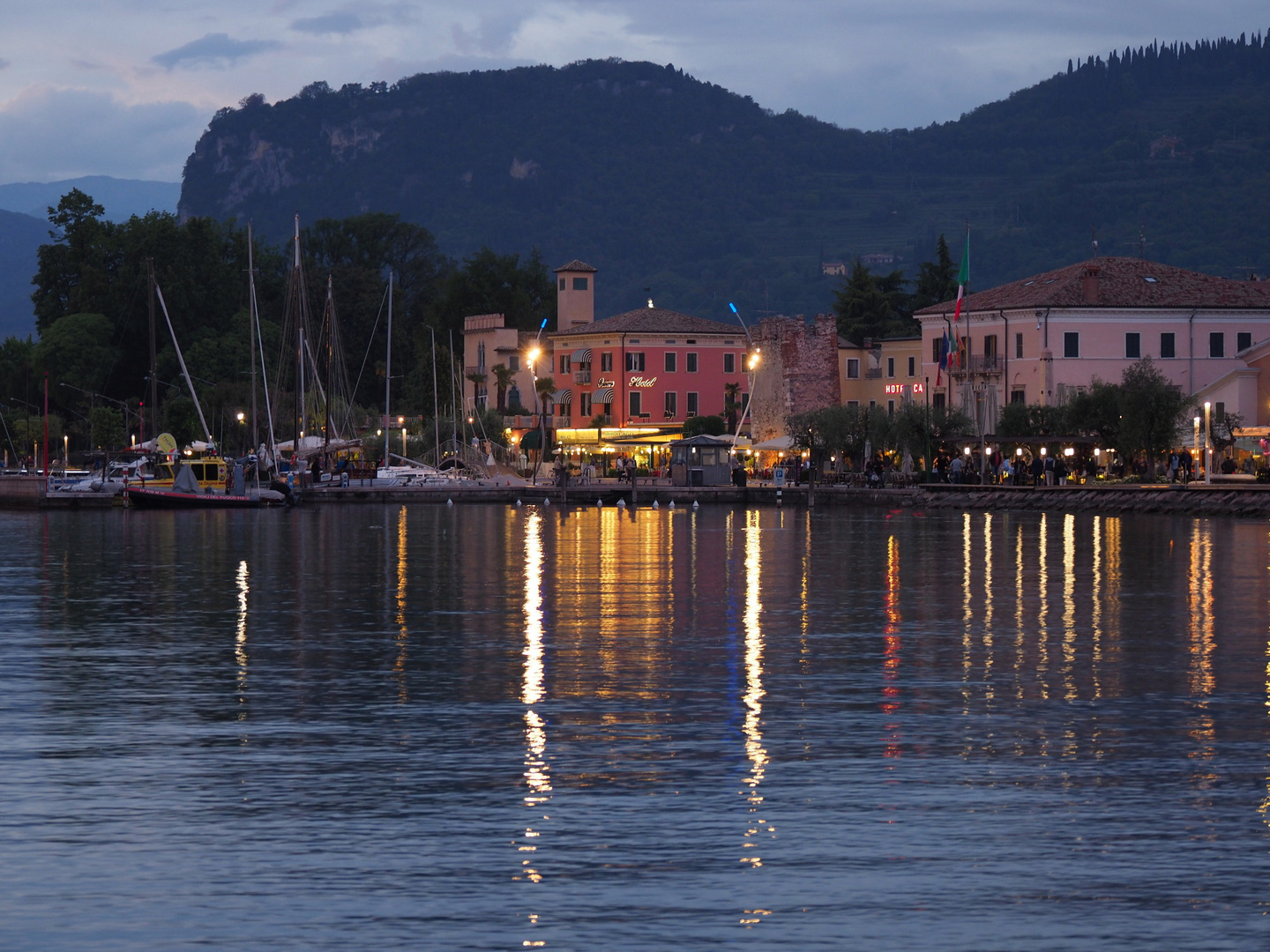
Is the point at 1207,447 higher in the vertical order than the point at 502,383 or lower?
lower

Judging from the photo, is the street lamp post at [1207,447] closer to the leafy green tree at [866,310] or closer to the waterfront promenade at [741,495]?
the waterfront promenade at [741,495]

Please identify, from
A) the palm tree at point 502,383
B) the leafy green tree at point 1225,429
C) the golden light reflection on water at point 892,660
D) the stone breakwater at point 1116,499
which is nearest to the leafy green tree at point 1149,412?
the leafy green tree at point 1225,429

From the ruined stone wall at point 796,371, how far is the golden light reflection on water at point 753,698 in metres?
66.7

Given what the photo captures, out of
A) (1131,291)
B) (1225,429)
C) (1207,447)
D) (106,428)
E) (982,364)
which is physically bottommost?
(1207,447)

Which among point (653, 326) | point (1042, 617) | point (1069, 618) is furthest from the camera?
point (653, 326)

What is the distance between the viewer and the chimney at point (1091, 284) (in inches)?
3339

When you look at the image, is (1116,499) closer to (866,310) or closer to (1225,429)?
(1225,429)

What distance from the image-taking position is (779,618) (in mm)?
24438

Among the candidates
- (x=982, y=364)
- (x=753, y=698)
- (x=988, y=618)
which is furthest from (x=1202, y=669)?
(x=982, y=364)

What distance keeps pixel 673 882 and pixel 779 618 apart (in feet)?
48.8

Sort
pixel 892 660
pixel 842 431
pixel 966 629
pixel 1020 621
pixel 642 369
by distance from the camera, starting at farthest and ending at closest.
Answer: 1. pixel 642 369
2. pixel 842 431
3. pixel 1020 621
4. pixel 966 629
5. pixel 892 660

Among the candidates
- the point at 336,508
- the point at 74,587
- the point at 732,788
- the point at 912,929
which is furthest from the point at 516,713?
the point at 336,508

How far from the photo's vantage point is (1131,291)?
85688mm

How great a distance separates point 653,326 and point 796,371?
1617cm
